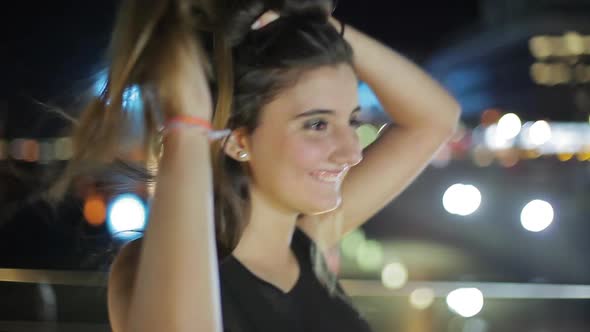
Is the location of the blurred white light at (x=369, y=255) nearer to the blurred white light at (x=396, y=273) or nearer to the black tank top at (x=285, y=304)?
the blurred white light at (x=396, y=273)

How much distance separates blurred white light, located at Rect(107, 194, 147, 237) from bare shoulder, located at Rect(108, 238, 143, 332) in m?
0.12

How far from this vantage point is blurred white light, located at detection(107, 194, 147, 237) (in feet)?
4.82

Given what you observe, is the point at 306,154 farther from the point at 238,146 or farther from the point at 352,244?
the point at 352,244

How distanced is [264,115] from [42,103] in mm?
358

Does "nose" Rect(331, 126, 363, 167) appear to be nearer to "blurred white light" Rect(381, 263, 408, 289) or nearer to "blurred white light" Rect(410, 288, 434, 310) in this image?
"blurred white light" Rect(410, 288, 434, 310)

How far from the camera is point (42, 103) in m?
1.41

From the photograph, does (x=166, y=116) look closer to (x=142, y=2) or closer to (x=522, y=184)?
(x=142, y=2)

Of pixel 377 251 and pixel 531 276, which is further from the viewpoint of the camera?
pixel 377 251

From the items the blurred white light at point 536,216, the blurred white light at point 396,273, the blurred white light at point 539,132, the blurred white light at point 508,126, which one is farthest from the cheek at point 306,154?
the blurred white light at point 539,132

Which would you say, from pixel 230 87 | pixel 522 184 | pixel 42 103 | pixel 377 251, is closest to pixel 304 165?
pixel 230 87

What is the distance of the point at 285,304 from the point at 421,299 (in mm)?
2514

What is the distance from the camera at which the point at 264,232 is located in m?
1.48

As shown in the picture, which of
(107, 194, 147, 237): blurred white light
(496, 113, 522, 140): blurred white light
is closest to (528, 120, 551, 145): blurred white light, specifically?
(496, 113, 522, 140): blurred white light

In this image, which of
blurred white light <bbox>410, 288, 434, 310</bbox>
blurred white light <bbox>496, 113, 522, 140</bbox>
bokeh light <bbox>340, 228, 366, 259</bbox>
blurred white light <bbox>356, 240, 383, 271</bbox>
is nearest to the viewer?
blurred white light <bbox>410, 288, 434, 310</bbox>
